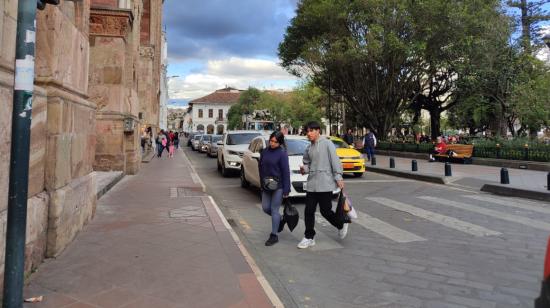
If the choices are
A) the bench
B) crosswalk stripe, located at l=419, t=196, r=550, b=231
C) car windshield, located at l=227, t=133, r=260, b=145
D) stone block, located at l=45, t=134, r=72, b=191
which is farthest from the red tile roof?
stone block, located at l=45, t=134, r=72, b=191

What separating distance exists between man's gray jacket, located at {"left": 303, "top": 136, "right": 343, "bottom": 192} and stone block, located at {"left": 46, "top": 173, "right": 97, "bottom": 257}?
305cm

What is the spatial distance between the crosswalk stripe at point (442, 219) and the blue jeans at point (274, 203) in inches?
121

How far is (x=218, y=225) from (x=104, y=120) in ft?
28.3

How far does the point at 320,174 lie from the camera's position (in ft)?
19.3

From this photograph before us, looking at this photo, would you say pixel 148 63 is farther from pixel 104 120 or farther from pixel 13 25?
pixel 13 25

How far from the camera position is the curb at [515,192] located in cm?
1057

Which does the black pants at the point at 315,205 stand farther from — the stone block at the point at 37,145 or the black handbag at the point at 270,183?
the stone block at the point at 37,145

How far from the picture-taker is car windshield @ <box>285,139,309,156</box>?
37.0 feet

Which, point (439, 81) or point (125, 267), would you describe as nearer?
point (125, 267)

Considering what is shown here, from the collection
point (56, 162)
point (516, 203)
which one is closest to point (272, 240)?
point (56, 162)

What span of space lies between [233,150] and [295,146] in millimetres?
5152

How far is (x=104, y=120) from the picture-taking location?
555 inches

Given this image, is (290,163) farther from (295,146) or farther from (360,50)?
(360,50)

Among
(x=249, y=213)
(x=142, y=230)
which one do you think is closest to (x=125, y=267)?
(x=142, y=230)
